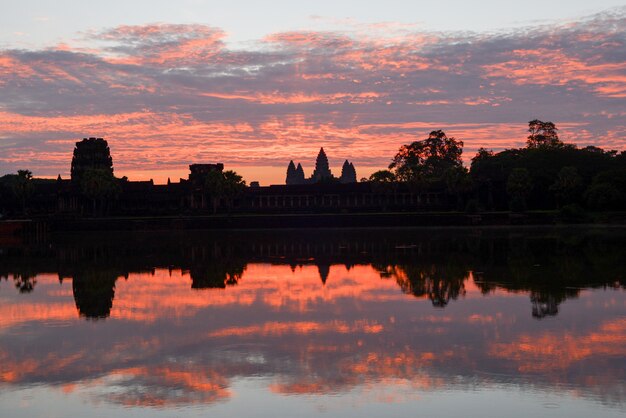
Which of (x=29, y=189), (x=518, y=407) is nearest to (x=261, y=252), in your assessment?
(x=518, y=407)

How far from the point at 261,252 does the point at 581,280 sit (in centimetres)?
2569

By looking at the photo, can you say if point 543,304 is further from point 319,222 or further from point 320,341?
point 319,222

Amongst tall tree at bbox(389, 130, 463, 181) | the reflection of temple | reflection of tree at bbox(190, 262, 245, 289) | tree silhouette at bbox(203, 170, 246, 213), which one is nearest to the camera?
the reflection of temple

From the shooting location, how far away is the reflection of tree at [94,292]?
83.9 ft

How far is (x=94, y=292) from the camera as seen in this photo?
30688mm

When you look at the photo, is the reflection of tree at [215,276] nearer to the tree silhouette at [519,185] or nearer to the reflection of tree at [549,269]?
the reflection of tree at [549,269]

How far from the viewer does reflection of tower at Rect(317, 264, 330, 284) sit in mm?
34562

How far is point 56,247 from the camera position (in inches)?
2486

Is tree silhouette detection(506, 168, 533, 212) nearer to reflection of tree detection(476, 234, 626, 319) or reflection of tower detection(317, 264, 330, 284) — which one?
reflection of tree detection(476, 234, 626, 319)

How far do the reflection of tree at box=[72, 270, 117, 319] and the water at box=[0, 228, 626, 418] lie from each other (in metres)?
0.13

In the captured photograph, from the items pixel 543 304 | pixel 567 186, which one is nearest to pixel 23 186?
pixel 567 186

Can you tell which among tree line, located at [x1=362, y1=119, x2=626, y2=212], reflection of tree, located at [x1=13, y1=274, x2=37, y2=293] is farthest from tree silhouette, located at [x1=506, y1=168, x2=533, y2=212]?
reflection of tree, located at [x1=13, y1=274, x2=37, y2=293]

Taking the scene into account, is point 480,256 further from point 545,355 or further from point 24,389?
point 24,389

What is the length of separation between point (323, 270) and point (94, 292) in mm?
12296
